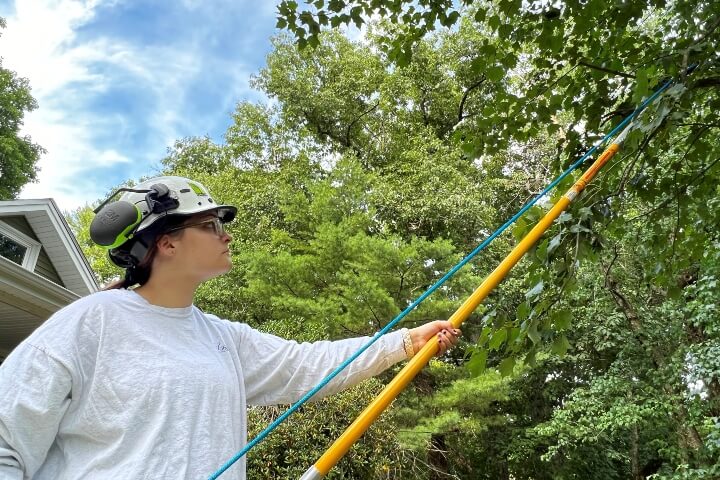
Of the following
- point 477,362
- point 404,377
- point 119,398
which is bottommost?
point 477,362

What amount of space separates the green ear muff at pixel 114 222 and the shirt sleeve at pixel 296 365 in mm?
404

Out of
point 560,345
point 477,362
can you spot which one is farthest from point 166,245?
point 560,345

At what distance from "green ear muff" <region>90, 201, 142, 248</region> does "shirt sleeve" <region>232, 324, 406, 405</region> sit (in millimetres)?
404

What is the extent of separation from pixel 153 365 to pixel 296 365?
16.5 inches

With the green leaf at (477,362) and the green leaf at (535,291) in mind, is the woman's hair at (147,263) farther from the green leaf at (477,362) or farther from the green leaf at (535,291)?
the green leaf at (535,291)

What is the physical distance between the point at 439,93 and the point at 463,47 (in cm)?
138

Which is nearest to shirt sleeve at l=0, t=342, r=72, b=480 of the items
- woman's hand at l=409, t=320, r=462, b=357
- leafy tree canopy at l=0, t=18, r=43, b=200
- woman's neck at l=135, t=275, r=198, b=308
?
woman's neck at l=135, t=275, r=198, b=308

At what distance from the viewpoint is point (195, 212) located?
1.37 meters

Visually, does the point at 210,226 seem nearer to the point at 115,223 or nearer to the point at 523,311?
the point at 115,223

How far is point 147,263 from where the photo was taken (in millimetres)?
1361

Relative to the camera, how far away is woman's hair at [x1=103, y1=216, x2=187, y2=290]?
136 cm

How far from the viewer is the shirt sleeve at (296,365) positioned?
4.85ft

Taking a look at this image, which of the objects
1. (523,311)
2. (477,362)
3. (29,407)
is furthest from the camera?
(523,311)

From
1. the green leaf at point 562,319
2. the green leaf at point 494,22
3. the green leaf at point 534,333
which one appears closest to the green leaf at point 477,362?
the green leaf at point 534,333
